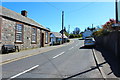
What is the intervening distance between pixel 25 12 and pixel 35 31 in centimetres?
495

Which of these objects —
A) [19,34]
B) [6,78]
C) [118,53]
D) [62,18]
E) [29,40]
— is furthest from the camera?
[62,18]

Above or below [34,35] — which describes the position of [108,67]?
below

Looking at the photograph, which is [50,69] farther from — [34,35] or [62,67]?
[34,35]

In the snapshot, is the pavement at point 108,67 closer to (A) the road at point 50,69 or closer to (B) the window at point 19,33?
(A) the road at point 50,69

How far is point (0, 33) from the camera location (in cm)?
1311

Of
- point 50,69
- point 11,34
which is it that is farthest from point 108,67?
point 11,34

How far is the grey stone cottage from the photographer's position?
13812 mm

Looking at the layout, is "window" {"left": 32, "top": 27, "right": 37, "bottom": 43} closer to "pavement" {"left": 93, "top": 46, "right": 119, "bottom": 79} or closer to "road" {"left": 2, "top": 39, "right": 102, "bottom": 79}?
"road" {"left": 2, "top": 39, "right": 102, "bottom": 79}

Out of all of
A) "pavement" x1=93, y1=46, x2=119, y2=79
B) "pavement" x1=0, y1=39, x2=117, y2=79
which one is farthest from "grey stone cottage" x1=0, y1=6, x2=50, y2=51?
"pavement" x1=93, y1=46, x2=119, y2=79

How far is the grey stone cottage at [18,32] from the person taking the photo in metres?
13.8

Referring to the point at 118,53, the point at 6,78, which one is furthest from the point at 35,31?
the point at 6,78

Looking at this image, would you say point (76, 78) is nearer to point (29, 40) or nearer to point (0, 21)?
point (0, 21)

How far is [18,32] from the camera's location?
1650cm

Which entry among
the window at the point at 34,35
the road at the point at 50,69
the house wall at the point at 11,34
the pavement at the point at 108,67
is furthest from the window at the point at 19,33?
the pavement at the point at 108,67
